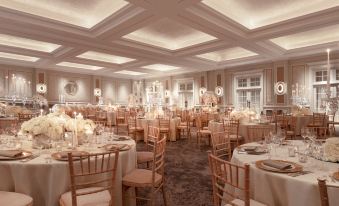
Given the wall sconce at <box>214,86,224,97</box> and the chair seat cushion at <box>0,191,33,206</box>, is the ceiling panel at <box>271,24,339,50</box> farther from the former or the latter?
the chair seat cushion at <box>0,191,33,206</box>

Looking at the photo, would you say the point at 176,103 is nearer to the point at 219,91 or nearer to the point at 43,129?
the point at 219,91

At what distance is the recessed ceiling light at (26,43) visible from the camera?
948 centimetres

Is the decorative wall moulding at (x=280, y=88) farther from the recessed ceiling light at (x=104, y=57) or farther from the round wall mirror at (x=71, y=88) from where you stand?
the round wall mirror at (x=71, y=88)

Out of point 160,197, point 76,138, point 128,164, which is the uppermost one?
point 76,138

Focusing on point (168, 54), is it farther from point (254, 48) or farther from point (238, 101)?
point (238, 101)

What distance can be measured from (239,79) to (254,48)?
4.44 meters

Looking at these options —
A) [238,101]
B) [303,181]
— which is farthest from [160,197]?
[238,101]

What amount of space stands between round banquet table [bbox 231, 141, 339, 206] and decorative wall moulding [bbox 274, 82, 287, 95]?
32.4 feet

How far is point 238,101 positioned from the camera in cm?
1373

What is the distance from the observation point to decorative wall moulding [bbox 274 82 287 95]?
449 inches

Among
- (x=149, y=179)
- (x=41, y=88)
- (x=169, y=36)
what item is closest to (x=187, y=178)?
(x=149, y=179)

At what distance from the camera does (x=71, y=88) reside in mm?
16266

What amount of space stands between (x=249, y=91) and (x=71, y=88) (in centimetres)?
1121

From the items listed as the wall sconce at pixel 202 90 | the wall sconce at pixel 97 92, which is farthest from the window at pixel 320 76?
the wall sconce at pixel 97 92
